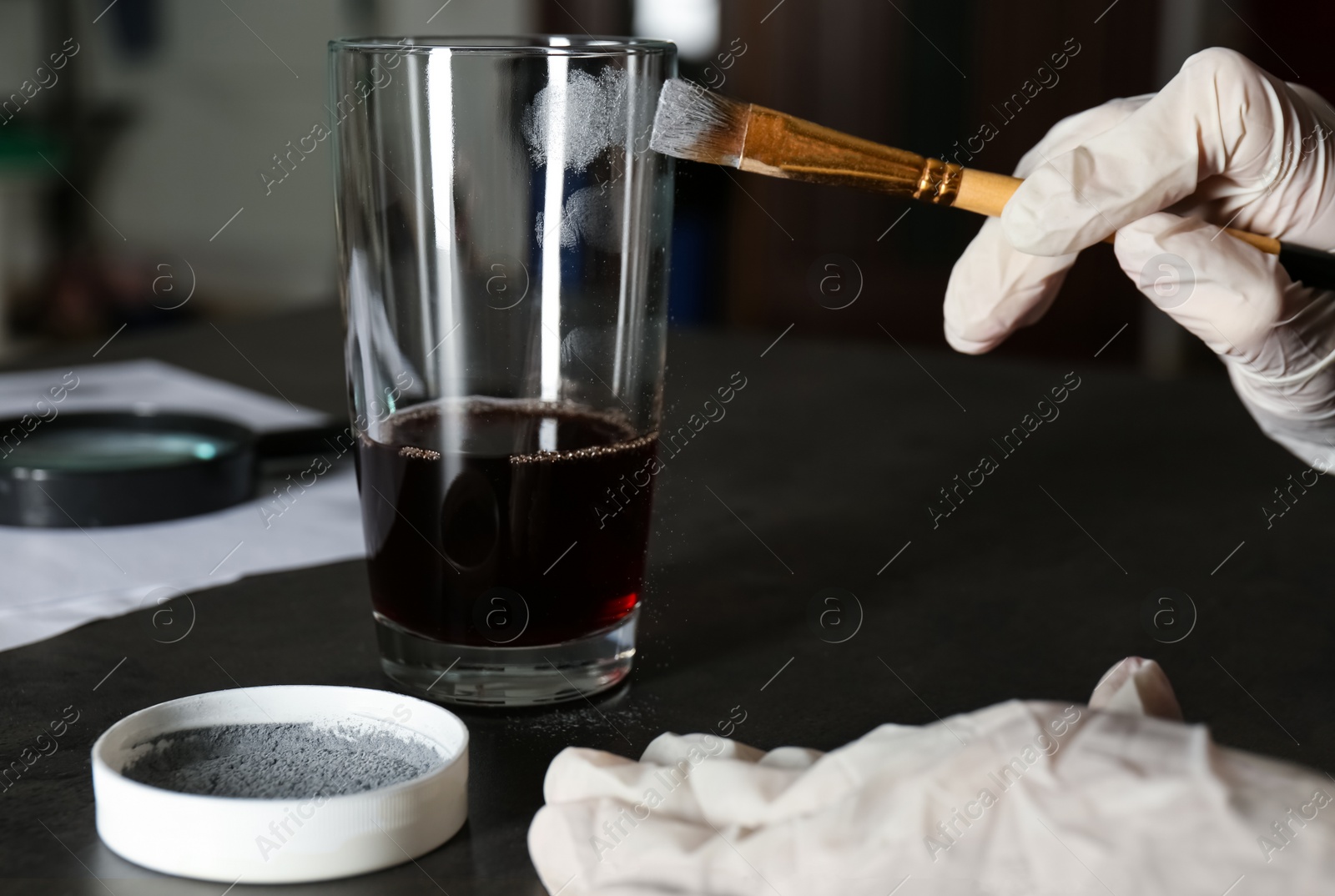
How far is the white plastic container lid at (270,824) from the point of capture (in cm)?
43

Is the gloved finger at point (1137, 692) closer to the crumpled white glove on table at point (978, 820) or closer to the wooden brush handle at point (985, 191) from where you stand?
the crumpled white glove on table at point (978, 820)

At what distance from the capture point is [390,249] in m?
0.59

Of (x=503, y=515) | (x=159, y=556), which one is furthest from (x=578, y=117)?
(x=159, y=556)

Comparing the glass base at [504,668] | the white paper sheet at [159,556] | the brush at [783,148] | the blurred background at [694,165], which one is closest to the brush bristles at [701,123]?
the brush at [783,148]

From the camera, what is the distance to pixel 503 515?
59 cm

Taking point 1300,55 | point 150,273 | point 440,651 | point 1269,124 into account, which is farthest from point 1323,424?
point 150,273

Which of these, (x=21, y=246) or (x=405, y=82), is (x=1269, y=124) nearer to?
(x=405, y=82)

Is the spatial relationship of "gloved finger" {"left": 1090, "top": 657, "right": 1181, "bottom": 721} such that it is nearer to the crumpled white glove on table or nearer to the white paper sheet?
the crumpled white glove on table

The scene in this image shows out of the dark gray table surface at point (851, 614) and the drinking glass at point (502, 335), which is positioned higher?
the drinking glass at point (502, 335)

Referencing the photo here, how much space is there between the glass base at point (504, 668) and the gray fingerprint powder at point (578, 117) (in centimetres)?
22

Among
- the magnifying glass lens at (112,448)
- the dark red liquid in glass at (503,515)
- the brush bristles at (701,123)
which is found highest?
the brush bristles at (701,123)

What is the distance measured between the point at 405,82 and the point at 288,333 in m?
0.93

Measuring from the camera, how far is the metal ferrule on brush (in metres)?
0.56

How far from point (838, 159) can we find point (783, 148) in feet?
0.08
